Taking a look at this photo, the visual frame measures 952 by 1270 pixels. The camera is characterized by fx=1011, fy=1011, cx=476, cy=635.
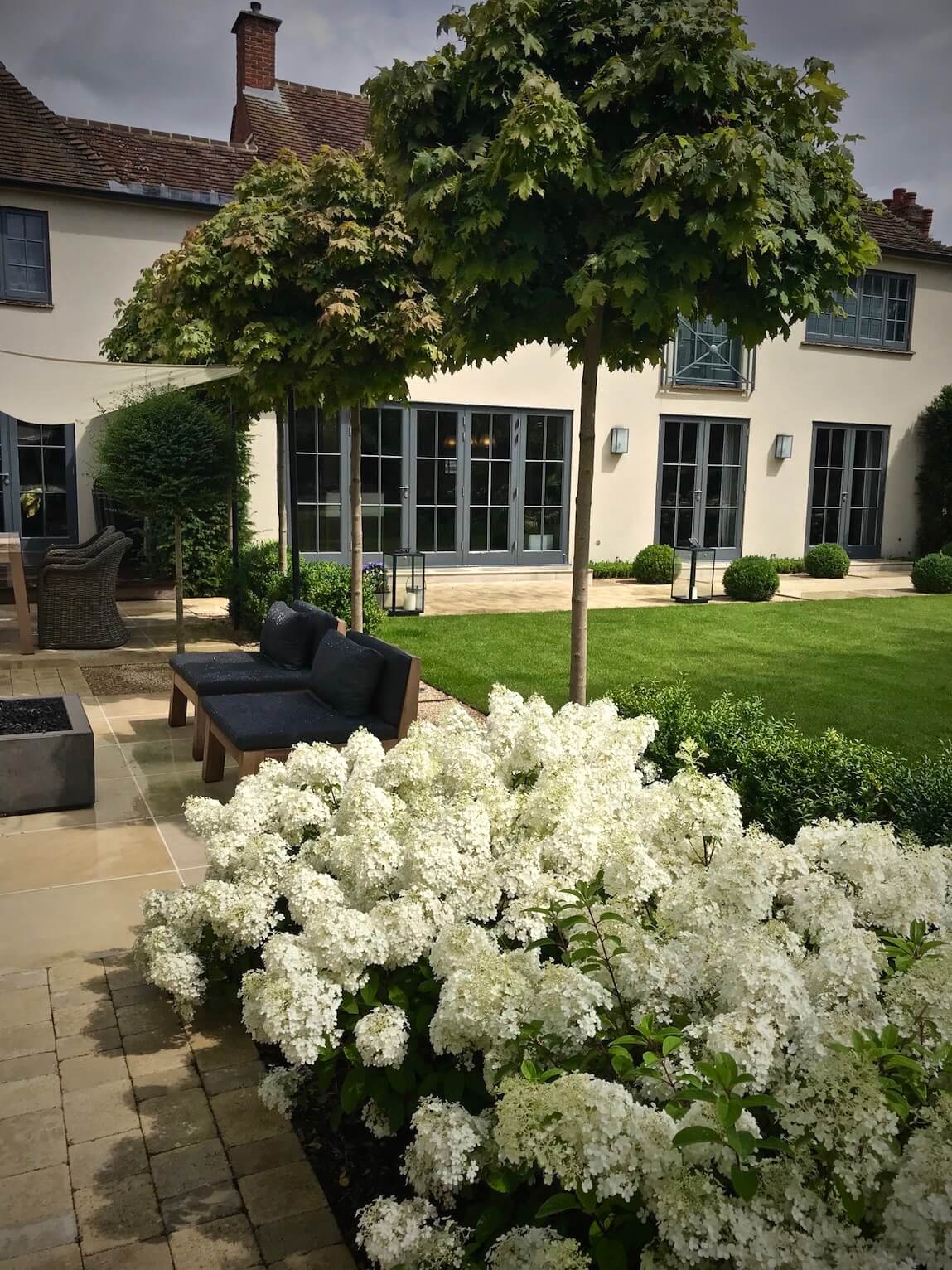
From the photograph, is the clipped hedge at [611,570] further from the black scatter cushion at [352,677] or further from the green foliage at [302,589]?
the black scatter cushion at [352,677]

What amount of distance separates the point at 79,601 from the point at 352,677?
4.83 metres

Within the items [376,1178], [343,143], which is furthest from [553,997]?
[343,143]

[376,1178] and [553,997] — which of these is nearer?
[553,997]

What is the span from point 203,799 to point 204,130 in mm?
17458

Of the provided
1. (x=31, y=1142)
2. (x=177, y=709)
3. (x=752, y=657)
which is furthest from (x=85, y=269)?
(x=31, y=1142)

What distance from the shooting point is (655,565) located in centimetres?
1447

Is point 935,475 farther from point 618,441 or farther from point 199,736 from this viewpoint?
point 199,736

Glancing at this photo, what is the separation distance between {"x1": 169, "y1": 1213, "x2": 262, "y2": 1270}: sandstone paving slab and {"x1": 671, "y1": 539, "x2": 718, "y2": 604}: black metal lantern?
11087mm

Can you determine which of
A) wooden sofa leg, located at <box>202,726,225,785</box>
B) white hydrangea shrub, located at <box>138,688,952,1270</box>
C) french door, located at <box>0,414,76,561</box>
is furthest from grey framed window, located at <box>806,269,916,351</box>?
white hydrangea shrub, located at <box>138,688,952,1270</box>

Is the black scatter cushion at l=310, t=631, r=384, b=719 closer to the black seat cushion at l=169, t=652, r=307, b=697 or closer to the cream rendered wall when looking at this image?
the black seat cushion at l=169, t=652, r=307, b=697

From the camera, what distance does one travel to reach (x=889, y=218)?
59.5 feet

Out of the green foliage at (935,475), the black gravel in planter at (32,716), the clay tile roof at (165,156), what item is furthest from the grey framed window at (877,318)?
the black gravel in planter at (32,716)

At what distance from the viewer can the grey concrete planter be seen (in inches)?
187

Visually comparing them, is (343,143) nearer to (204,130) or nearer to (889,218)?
(204,130)
